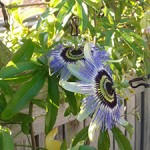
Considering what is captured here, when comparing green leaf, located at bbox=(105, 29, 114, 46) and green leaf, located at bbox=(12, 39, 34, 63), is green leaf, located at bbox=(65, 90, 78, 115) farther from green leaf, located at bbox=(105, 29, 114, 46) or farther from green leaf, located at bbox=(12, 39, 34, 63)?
green leaf, located at bbox=(105, 29, 114, 46)

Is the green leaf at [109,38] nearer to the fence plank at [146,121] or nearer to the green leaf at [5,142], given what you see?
the green leaf at [5,142]

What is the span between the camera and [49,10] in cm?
106

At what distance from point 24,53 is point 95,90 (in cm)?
20

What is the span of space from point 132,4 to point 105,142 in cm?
72

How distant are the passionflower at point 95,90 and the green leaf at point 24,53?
0.47 ft

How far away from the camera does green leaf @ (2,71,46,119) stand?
82 cm

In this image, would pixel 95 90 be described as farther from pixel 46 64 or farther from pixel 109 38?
pixel 109 38

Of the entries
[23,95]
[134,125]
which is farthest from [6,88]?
[134,125]

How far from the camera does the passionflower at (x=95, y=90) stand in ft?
2.48

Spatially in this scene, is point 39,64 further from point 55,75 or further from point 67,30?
point 67,30

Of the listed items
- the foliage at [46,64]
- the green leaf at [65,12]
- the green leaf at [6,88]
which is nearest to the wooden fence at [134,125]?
the foliage at [46,64]

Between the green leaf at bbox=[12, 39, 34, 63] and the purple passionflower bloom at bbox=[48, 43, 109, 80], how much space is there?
0.04 meters

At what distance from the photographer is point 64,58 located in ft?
2.81

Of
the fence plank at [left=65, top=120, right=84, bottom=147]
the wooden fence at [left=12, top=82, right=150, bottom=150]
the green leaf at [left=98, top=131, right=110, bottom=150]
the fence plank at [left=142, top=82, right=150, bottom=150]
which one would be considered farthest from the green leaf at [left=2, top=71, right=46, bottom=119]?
the fence plank at [left=142, top=82, right=150, bottom=150]
